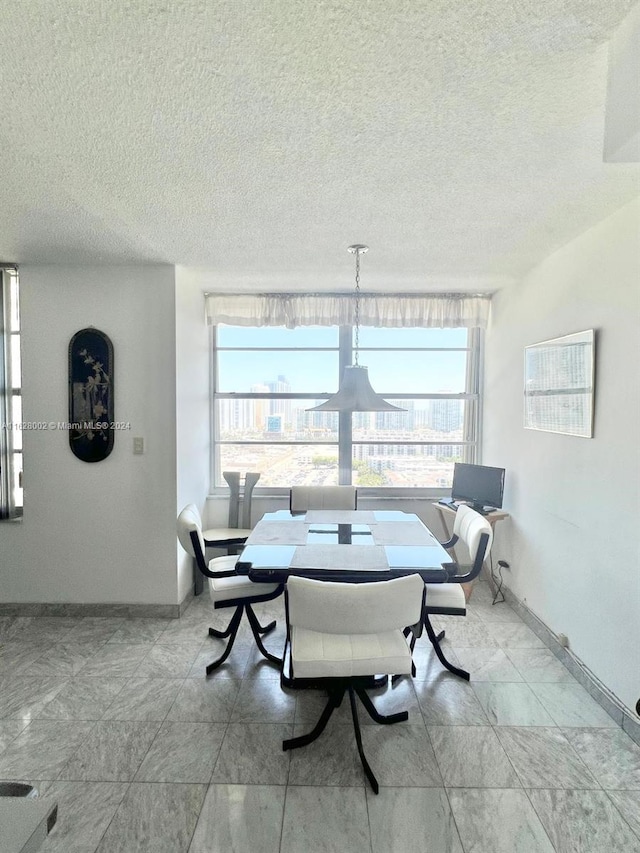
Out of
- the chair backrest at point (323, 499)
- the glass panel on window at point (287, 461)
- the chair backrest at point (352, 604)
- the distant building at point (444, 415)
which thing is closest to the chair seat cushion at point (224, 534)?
the chair backrest at point (323, 499)

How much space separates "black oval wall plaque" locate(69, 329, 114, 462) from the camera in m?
3.16

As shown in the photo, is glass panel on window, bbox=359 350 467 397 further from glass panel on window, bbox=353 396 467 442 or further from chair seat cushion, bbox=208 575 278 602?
chair seat cushion, bbox=208 575 278 602

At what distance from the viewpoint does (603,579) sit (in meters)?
2.30

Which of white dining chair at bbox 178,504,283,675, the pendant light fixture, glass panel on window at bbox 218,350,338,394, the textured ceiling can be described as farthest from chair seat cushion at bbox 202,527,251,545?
the textured ceiling

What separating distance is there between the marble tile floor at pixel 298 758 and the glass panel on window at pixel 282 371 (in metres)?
2.27

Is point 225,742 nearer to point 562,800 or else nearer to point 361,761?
point 361,761

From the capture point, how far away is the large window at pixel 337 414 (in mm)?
4184

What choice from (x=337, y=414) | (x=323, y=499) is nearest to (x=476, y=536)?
(x=323, y=499)

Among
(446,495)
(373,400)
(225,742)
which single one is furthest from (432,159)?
(446,495)

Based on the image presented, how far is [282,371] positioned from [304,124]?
2709mm

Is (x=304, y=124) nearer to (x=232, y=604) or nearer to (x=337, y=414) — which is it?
(x=232, y=604)

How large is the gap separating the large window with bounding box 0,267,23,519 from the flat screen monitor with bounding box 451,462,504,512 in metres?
3.45

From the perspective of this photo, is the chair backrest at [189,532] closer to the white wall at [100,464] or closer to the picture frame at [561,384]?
the white wall at [100,464]

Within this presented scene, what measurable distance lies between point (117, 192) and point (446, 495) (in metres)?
3.44
